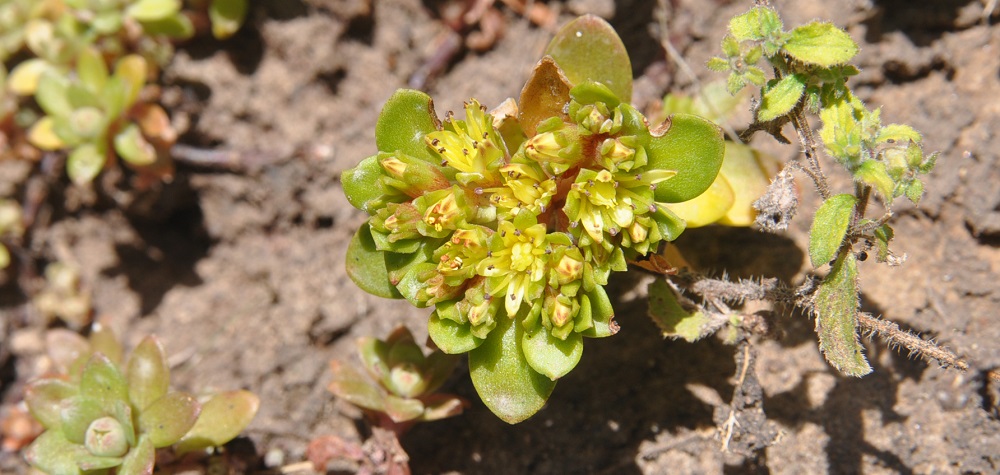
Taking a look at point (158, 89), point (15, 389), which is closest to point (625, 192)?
point (158, 89)

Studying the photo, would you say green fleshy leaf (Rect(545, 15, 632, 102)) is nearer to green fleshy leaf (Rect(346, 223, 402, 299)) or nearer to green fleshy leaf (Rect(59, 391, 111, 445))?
green fleshy leaf (Rect(346, 223, 402, 299))

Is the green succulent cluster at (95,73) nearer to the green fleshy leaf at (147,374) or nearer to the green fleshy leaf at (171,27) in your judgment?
the green fleshy leaf at (171,27)

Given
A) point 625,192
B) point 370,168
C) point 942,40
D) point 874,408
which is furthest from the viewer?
point 942,40

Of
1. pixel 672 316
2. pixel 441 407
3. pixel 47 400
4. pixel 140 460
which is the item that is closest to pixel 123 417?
pixel 140 460

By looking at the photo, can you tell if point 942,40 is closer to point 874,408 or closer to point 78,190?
point 874,408

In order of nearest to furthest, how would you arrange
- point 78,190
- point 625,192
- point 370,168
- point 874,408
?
point 625,192, point 370,168, point 874,408, point 78,190

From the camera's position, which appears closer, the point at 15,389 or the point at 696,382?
the point at 696,382

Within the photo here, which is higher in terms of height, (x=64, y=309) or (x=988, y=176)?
(x=988, y=176)

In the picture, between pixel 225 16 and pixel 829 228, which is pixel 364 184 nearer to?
pixel 829 228
